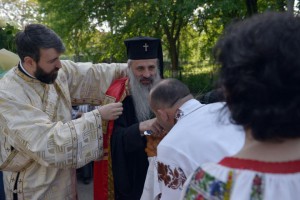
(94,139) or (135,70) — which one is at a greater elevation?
(135,70)

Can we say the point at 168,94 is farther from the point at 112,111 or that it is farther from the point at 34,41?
the point at 34,41

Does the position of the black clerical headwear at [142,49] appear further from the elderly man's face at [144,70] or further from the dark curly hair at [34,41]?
the dark curly hair at [34,41]

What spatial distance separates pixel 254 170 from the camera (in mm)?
1020

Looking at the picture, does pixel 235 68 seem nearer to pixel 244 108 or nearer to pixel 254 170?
pixel 244 108

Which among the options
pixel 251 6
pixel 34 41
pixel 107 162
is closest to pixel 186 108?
pixel 107 162

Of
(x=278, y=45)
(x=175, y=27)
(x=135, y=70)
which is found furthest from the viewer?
(x=175, y=27)

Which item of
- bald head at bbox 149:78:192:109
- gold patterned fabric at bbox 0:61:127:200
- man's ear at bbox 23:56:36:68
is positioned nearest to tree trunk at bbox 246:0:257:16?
gold patterned fabric at bbox 0:61:127:200

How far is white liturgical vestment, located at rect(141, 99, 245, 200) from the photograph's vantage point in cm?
168

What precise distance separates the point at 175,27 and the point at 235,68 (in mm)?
14870

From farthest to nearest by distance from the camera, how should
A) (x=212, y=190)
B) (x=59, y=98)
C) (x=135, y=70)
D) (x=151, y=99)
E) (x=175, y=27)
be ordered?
(x=175, y=27)
(x=135, y=70)
(x=59, y=98)
(x=151, y=99)
(x=212, y=190)

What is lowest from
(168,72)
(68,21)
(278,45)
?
(168,72)

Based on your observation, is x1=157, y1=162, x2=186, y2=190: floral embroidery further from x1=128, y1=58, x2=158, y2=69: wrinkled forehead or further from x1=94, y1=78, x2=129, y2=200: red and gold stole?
x1=128, y1=58, x2=158, y2=69: wrinkled forehead

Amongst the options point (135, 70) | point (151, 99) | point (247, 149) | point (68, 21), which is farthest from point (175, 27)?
point (247, 149)

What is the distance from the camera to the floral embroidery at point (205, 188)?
1055 millimetres
